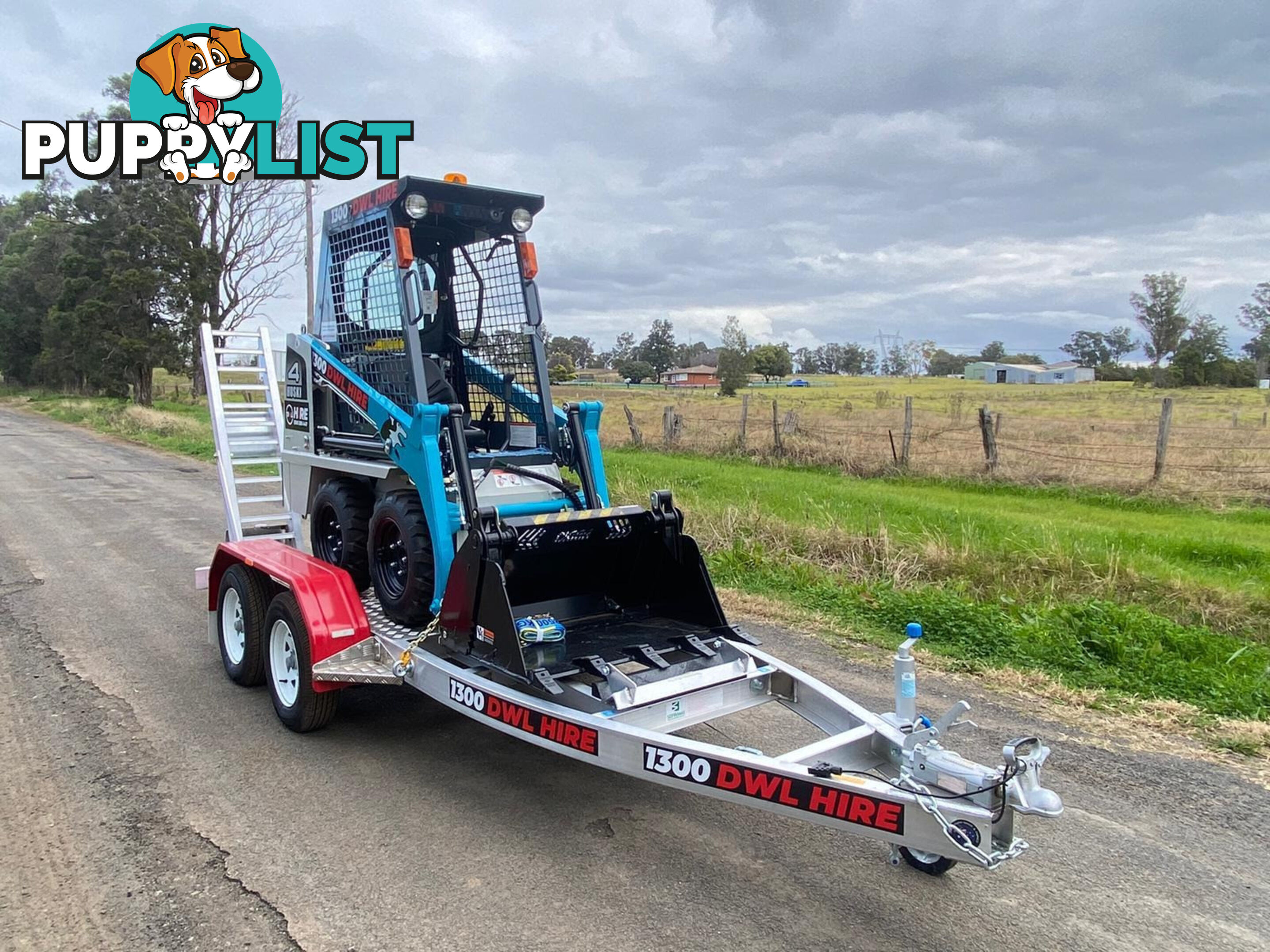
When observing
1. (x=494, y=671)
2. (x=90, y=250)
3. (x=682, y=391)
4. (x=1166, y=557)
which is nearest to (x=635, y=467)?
(x=1166, y=557)

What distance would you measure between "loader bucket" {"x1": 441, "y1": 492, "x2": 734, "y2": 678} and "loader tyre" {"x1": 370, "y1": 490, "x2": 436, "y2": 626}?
0.47 metres

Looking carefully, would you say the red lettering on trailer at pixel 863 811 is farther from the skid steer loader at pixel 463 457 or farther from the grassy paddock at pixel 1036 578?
the grassy paddock at pixel 1036 578

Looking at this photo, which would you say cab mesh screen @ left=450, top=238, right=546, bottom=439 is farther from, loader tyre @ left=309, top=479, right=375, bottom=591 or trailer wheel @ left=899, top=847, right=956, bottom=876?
trailer wheel @ left=899, top=847, right=956, bottom=876

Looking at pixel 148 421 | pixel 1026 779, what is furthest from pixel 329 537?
pixel 148 421

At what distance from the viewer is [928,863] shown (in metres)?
3.56

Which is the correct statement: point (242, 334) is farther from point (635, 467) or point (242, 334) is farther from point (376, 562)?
point (635, 467)

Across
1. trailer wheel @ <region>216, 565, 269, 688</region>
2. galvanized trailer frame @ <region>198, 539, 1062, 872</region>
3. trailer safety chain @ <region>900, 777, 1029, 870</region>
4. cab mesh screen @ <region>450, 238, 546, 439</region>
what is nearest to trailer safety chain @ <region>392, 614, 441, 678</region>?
galvanized trailer frame @ <region>198, 539, 1062, 872</region>

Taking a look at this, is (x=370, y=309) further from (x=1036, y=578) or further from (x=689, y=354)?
(x=689, y=354)

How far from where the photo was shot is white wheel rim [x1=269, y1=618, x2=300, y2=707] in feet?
16.6

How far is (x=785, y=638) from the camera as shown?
22.3 feet

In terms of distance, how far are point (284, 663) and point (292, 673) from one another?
0.12m

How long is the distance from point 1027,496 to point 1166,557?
16.6ft

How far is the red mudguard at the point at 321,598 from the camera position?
471 cm

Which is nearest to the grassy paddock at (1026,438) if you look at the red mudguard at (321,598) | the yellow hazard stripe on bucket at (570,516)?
the yellow hazard stripe on bucket at (570,516)
